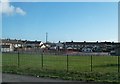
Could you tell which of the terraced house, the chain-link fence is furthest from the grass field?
the terraced house

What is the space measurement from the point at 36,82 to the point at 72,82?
1.84 m

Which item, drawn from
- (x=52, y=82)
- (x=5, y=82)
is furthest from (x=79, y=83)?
(x=5, y=82)

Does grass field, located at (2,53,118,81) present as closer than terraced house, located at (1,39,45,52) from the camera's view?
Yes

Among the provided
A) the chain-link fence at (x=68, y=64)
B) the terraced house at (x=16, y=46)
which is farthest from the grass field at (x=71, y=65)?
the terraced house at (x=16, y=46)

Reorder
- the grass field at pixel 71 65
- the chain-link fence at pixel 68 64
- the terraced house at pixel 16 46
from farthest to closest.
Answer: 1. the terraced house at pixel 16 46
2. the chain-link fence at pixel 68 64
3. the grass field at pixel 71 65

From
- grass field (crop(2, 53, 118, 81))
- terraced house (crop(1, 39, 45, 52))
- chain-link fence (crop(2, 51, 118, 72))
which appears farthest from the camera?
terraced house (crop(1, 39, 45, 52))

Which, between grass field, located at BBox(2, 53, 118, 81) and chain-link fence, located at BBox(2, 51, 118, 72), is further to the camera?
chain-link fence, located at BBox(2, 51, 118, 72)

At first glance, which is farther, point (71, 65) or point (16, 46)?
point (16, 46)

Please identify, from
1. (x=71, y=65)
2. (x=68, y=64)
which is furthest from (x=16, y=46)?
(x=71, y=65)

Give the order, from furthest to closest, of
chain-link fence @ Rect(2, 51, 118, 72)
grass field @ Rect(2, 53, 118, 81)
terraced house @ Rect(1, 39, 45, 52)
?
terraced house @ Rect(1, 39, 45, 52)
chain-link fence @ Rect(2, 51, 118, 72)
grass field @ Rect(2, 53, 118, 81)

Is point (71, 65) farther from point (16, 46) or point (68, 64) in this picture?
point (16, 46)

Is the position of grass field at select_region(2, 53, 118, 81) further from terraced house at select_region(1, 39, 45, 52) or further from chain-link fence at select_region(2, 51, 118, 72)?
terraced house at select_region(1, 39, 45, 52)

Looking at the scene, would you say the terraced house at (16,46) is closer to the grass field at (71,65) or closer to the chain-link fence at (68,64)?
the chain-link fence at (68,64)

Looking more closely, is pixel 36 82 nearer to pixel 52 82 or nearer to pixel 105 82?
pixel 52 82
